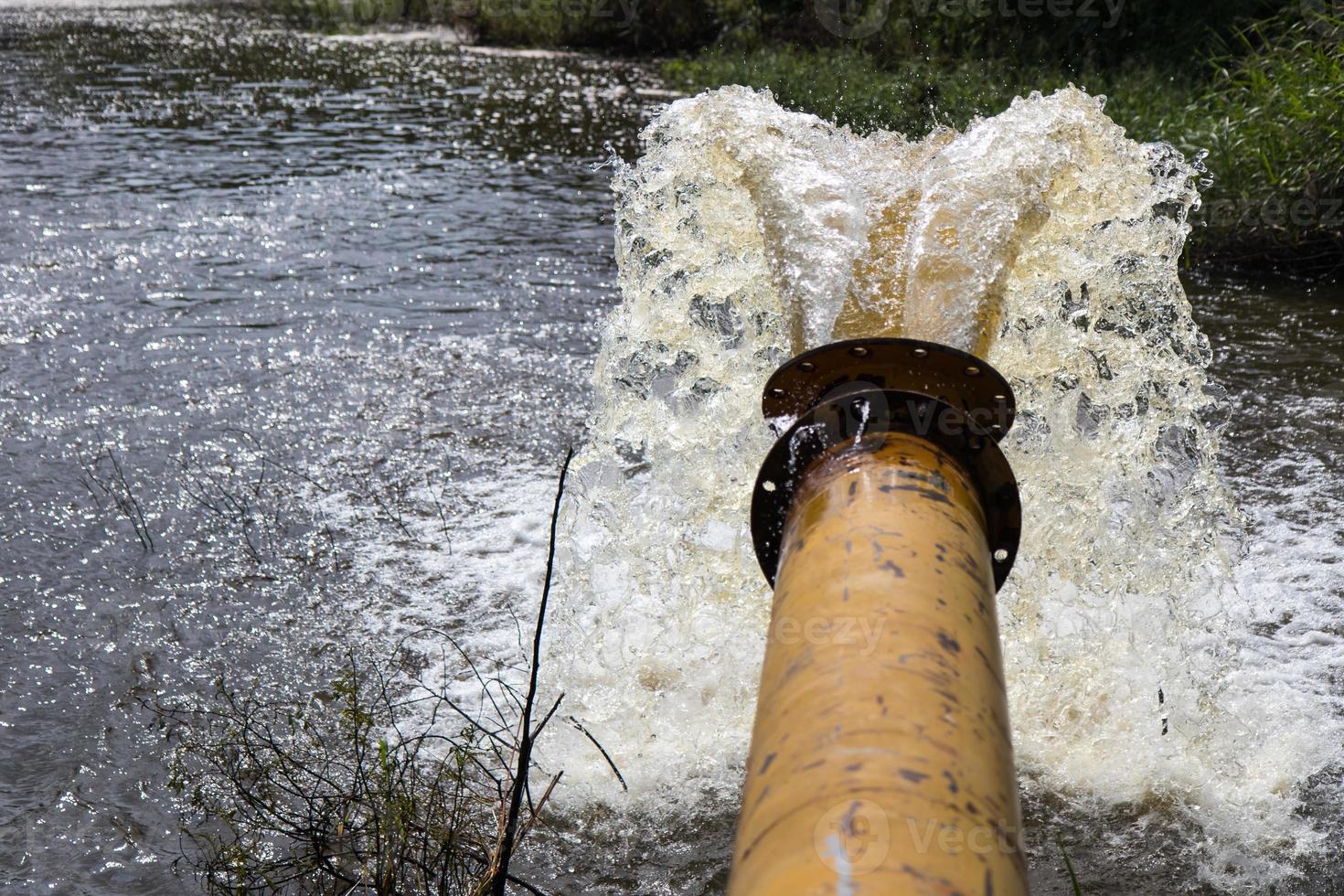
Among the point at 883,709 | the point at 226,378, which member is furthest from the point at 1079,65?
the point at 883,709

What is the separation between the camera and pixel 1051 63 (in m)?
13.7

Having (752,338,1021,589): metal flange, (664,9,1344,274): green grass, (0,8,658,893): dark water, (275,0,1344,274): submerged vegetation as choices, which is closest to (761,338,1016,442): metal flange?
(752,338,1021,589): metal flange

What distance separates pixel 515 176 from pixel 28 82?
29.4 feet

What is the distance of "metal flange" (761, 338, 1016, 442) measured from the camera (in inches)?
84.2

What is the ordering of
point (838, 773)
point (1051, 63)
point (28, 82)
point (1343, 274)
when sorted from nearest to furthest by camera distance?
point (838, 773) < point (1343, 274) < point (1051, 63) < point (28, 82)

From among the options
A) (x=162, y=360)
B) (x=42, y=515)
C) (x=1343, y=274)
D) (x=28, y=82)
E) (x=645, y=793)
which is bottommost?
(x=645, y=793)

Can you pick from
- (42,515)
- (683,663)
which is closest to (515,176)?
(42,515)

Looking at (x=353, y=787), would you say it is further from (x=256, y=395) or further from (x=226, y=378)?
(x=226, y=378)

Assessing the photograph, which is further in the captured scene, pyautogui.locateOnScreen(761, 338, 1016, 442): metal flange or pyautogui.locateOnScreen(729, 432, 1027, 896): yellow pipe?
pyautogui.locateOnScreen(761, 338, 1016, 442): metal flange

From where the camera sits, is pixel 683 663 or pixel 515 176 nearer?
pixel 683 663

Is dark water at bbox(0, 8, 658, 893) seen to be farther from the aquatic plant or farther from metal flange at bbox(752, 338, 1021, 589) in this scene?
metal flange at bbox(752, 338, 1021, 589)

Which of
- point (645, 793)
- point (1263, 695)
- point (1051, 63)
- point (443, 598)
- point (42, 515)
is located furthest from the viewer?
point (1051, 63)

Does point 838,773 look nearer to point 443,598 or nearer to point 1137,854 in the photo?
point 1137,854

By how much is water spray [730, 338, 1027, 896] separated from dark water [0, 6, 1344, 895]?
1.64 metres
